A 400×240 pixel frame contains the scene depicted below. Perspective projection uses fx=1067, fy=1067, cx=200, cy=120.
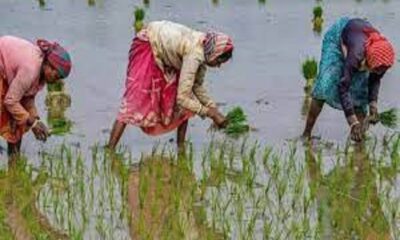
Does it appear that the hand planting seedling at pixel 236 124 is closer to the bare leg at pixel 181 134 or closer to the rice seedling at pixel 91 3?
the bare leg at pixel 181 134

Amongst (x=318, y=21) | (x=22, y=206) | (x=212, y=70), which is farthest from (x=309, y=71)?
(x=318, y=21)

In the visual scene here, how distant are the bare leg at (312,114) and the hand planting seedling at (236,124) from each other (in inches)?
18.2

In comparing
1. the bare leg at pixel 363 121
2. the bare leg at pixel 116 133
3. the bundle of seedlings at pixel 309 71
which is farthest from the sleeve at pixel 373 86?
the bundle of seedlings at pixel 309 71

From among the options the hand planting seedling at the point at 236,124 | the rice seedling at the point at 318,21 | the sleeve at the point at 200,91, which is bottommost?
the hand planting seedling at the point at 236,124

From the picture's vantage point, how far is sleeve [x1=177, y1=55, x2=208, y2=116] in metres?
6.79

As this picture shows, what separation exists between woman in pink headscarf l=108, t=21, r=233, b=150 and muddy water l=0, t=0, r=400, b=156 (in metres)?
0.35

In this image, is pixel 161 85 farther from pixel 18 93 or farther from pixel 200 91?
pixel 18 93

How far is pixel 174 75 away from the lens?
283 inches

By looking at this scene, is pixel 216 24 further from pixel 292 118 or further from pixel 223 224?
pixel 223 224

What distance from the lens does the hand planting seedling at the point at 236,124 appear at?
25.7 feet

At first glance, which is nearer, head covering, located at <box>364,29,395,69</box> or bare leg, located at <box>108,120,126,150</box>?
head covering, located at <box>364,29,395,69</box>

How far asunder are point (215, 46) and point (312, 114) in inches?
50.6

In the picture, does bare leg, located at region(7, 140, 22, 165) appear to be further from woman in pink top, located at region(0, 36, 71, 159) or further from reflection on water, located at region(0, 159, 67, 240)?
reflection on water, located at region(0, 159, 67, 240)

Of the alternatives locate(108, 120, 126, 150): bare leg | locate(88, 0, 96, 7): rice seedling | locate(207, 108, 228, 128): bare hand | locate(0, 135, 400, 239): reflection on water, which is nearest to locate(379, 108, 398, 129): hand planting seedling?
locate(0, 135, 400, 239): reflection on water
